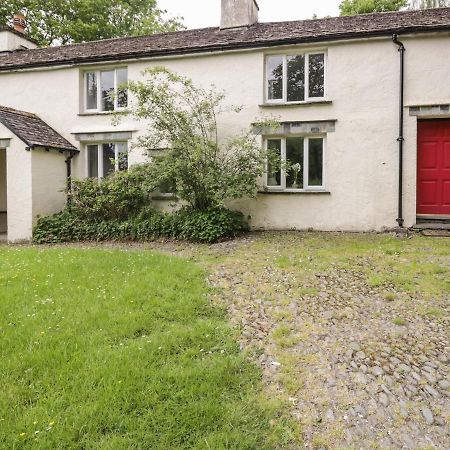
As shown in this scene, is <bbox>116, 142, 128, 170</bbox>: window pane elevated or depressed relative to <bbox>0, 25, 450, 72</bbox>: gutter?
depressed

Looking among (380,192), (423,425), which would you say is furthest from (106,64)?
(423,425)

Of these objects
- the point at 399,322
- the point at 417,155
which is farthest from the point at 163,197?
the point at 399,322

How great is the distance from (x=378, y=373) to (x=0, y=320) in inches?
177

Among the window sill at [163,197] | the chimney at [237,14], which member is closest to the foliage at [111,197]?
the window sill at [163,197]

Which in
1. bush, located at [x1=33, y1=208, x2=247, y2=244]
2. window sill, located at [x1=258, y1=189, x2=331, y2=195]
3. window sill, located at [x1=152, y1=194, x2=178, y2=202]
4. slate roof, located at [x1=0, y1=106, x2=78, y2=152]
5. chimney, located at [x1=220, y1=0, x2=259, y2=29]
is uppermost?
chimney, located at [x1=220, y1=0, x2=259, y2=29]

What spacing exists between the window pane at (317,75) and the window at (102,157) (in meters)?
6.27

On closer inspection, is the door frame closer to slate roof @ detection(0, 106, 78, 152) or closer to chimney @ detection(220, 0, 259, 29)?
chimney @ detection(220, 0, 259, 29)

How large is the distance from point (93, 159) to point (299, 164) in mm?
7030

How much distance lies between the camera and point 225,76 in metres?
11.7

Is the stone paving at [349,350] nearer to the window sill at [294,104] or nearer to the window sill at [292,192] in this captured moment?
the window sill at [292,192]

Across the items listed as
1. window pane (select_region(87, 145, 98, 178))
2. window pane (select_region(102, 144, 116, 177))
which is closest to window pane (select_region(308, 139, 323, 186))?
window pane (select_region(102, 144, 116, 177))

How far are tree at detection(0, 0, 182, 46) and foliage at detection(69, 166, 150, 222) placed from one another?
17.0 meters

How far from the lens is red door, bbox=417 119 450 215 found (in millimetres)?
10484

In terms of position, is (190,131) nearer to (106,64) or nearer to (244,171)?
(244,171)
